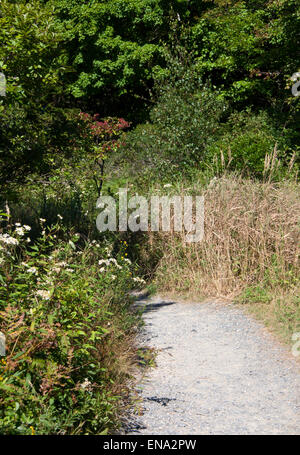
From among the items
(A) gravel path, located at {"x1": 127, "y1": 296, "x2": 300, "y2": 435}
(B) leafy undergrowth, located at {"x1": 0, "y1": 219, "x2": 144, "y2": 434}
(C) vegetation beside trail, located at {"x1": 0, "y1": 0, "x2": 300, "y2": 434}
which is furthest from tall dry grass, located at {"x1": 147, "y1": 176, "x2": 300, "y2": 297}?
(B) leafy undergrowth, located at {"x1": 0, "y1": 219, "x2": 144, "y2": 434}

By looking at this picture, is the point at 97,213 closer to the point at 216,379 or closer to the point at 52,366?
the point at 216,379

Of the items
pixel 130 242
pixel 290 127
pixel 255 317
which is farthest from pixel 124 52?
pixel 255 317

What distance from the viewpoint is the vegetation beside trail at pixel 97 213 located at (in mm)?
3215

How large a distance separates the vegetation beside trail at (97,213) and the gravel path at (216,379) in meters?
0.26

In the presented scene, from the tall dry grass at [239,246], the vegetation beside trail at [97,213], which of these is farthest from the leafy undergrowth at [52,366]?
the tall dry grass at [239,246]

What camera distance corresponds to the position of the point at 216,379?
4320mm

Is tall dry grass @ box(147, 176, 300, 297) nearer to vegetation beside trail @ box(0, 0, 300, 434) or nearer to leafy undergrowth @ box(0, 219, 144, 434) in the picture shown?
vegetation beside trail @ box(0, 0, 300, 434)

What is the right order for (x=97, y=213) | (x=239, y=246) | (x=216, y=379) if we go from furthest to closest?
(x=97, y=213), (x=239, y=246), (x=216, y=379)

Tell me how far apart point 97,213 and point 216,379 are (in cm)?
431

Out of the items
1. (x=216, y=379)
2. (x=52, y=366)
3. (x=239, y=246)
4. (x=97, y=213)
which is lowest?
(x=216, y=379)

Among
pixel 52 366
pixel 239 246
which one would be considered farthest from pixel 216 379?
pixel 239 246

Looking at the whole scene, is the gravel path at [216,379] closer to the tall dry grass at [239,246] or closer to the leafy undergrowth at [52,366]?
the leafy undergrowth at [52,366]

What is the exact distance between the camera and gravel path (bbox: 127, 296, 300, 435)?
3576 millimetres

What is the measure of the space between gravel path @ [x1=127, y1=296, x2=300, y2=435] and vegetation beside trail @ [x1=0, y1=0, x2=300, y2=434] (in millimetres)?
261
